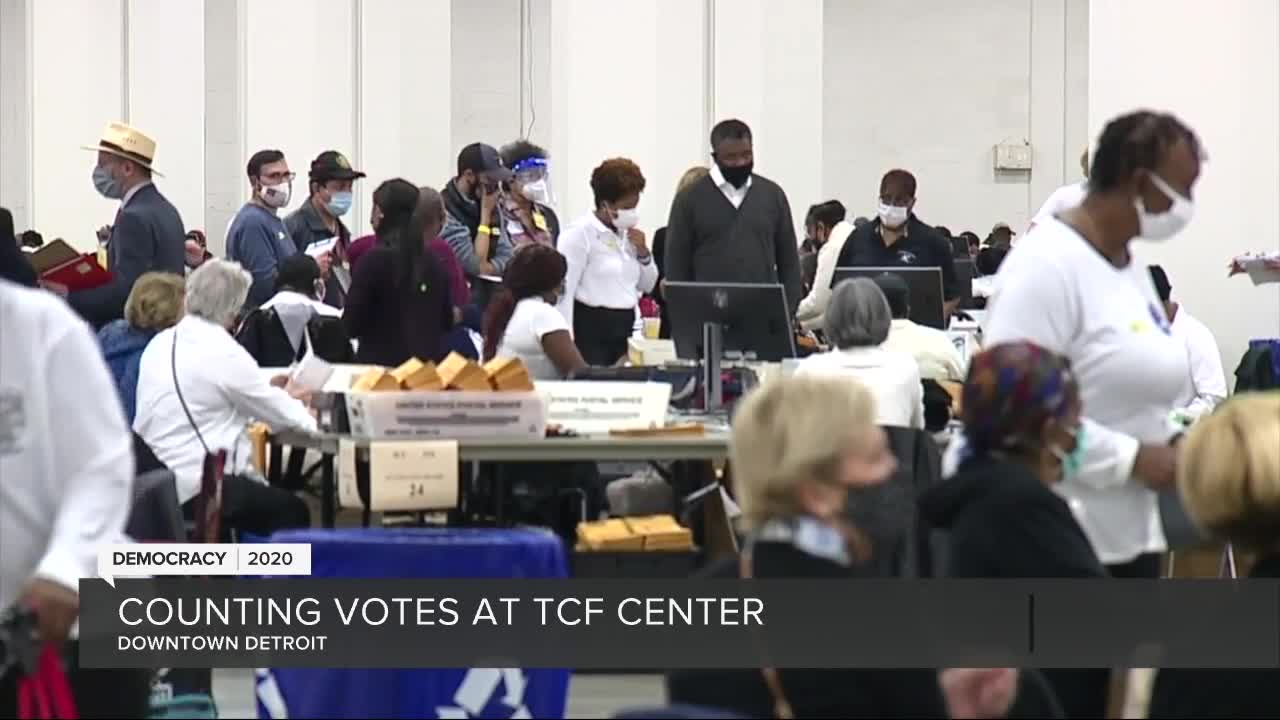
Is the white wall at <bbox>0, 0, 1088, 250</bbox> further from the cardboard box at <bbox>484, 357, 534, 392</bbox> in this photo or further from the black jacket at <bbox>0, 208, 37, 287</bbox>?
the black jacket at <bbox>0, 208, 37, 287</bbox>

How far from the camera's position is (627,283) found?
8.70 m

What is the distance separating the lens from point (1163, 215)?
13.2 ft

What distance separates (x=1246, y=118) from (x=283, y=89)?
6.95m

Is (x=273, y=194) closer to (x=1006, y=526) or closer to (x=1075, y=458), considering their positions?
(x=1075, y=458)

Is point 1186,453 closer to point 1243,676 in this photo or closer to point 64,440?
point 1243,676

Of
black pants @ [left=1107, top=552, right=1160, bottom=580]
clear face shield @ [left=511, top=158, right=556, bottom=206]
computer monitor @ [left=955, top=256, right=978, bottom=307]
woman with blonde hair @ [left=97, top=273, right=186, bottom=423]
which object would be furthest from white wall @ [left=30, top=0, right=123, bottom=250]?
black pants @ [left=1107, top=552, right=1160, bottom=580]

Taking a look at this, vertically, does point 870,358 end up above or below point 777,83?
below

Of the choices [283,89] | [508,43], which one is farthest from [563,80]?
[508,43]

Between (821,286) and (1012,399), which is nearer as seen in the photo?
(1012,399)

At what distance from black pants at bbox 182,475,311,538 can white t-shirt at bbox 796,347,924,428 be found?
158 centimetres

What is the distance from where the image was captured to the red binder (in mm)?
8094

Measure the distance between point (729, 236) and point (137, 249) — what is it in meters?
2.14

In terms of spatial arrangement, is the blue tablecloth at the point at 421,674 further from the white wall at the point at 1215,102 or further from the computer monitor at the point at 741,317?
the white wall at the point at 1215,102

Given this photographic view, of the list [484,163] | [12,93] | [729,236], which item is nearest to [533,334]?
[729,236]
